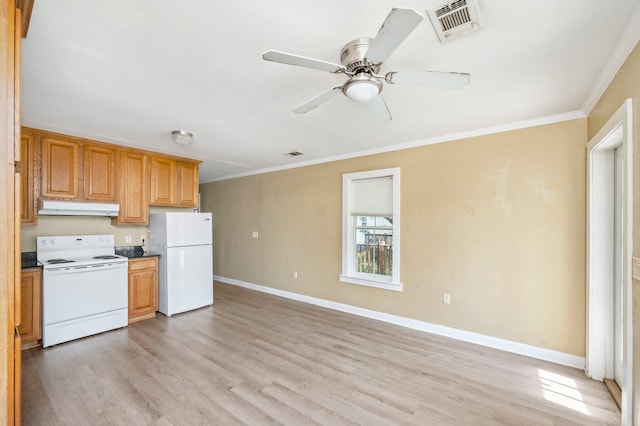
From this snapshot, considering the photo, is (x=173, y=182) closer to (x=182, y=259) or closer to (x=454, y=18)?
(x=182, y=259)

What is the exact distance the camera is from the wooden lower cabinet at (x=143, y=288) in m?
3.87

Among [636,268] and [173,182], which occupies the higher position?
[173,182]

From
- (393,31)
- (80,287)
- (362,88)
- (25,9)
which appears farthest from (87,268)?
(393,31)

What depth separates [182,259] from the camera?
168 inches

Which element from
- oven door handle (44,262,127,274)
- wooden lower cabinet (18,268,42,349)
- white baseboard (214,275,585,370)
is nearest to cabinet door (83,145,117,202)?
oven door handle (44,262,127,274)

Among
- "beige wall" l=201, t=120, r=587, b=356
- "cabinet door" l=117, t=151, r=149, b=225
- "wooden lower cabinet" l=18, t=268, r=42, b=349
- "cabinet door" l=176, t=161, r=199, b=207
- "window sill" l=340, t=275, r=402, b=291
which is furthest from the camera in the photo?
"cabinet door" l=176, t=161, r=199, b=207

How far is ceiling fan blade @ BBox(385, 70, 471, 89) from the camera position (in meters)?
1.48

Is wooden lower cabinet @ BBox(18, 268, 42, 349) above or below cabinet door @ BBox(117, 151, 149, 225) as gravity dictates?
below

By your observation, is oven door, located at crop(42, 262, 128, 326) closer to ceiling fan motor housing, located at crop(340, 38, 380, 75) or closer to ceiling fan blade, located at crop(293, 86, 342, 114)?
ceiling fan blade, located at crop(293, 86, 342, 114)

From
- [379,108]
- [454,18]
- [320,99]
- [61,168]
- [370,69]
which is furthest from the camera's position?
[61,168]

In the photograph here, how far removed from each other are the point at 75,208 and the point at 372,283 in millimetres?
3942

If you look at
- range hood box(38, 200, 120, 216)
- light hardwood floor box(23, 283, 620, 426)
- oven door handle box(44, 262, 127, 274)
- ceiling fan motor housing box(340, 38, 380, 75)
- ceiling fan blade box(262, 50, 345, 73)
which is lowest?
light hardwood floor box(23, 283, 620, 426)

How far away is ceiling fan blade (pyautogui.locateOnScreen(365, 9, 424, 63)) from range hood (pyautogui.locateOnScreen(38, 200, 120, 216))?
3870mm

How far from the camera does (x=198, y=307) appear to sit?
14.5 feet
